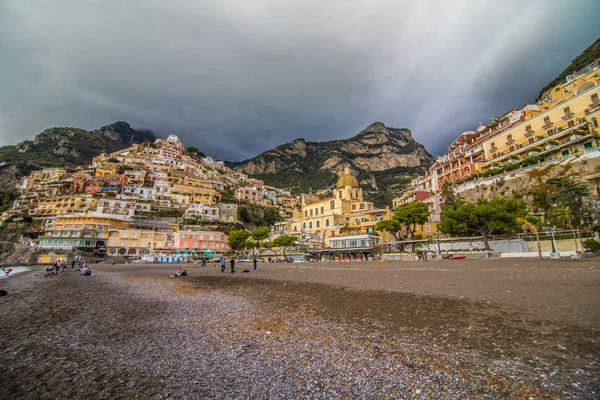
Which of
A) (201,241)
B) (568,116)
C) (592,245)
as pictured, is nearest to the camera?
(592,245)

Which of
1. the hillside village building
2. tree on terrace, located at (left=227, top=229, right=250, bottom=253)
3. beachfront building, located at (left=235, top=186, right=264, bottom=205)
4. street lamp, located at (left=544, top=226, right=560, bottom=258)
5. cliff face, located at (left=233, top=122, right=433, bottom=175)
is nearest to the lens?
street lamp, located at (left=544, top=226, right=560, bottom=258)

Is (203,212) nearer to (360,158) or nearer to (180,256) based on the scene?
(180,256)

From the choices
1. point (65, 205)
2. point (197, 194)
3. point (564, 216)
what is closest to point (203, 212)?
point (197, 194)

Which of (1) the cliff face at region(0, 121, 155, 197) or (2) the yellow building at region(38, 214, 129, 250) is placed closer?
(2) the yellow building at region(38, 214, 129, 250)

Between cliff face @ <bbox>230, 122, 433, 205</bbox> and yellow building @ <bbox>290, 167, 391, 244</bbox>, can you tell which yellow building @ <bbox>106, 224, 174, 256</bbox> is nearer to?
yellow building @ <bbox>290, 167, 391, 244</bbox>

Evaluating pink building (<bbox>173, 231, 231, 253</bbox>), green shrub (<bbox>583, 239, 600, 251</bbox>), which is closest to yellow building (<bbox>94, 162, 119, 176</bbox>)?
pink building (<bbox>173, 231, 231, 253</bbox>)

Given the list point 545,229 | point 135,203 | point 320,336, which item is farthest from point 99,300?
point 135,203

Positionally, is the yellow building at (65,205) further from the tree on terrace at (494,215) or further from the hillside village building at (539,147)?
the tree on terrace at (494,215)

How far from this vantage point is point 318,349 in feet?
16.9

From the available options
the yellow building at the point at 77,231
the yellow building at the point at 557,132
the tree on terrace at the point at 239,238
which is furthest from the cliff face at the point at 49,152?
the yellow building at the point at 557,132

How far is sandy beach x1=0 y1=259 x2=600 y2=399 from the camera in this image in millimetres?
3648

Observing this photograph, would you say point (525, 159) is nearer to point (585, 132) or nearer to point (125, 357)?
point (585, 132)

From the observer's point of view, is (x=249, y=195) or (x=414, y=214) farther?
(x=249, y=195)

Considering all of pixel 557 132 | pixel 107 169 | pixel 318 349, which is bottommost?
pixel 318 349
